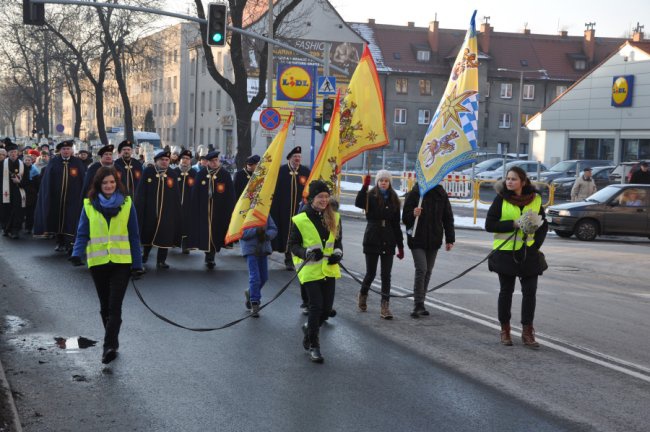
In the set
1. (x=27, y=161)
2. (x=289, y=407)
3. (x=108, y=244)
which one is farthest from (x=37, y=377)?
(x=27, y=161)

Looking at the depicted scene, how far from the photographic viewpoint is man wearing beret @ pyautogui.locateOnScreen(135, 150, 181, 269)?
1438 centimetres

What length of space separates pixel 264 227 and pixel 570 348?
3.45 m

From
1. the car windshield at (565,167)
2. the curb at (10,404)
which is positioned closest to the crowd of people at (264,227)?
the curb at (10,404)

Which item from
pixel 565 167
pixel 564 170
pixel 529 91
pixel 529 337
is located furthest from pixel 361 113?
pixel 529 91

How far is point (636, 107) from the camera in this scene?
45.6 meters

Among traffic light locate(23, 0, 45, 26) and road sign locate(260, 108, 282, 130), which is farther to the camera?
road sign locate(260, 108, 282, 130)

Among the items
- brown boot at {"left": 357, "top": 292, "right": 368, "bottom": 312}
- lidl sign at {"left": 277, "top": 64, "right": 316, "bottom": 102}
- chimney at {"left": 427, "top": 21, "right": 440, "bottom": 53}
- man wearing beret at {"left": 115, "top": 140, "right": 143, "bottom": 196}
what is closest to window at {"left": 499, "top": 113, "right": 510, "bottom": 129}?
chimney at {"left": 427, "top": 21, "right": 440, "bottom": 53}

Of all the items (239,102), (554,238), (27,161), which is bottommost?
(554,238)

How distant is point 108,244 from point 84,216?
15.1 inches

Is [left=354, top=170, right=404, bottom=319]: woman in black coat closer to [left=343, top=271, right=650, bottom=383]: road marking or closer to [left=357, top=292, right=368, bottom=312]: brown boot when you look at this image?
[left=357, top=292, right=368, bottom=312]: brown boot

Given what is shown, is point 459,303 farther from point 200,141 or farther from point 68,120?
point 68,120

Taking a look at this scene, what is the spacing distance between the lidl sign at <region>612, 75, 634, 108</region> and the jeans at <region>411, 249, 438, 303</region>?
38859 millimetres

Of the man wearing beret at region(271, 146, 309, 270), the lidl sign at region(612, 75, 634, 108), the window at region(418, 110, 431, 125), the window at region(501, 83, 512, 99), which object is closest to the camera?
the man wearing beret at region(271, 146, 309, 270)

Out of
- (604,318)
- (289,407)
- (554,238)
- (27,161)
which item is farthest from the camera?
(554,238)
